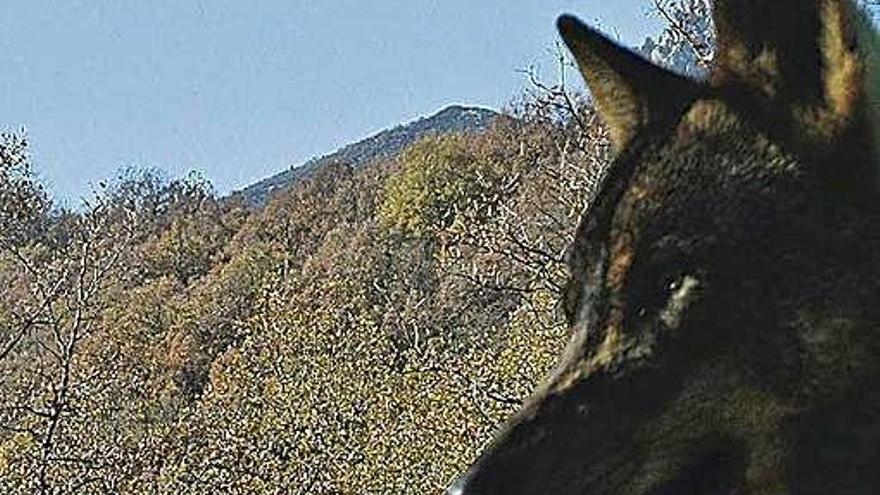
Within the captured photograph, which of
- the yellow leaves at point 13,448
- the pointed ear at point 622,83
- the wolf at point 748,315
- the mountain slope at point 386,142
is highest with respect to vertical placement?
the mountain slope at point 386,142

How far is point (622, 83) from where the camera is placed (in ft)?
7.18

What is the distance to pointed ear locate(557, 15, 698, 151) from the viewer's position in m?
2.08

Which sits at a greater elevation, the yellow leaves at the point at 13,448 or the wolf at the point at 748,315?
the yellow leaves at the point at 13,448

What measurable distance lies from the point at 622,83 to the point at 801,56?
406 mm

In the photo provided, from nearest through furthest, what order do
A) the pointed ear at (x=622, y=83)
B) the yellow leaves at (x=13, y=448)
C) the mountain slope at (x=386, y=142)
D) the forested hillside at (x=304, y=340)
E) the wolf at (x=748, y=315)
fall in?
the wolf at (x=748, y=315) → the pointed ear at (x=622, y=83) → the forested hillside at (x=304, y=340) → the yellow leaves at (x=13, y=448) → the mountain slope at (x=386, y=142)

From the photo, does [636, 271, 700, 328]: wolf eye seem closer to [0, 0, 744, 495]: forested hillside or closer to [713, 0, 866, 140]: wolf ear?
[713, 0, 866, 140]: wolf ear

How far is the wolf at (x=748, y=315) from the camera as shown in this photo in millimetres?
1754

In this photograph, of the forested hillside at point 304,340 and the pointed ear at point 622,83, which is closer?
the pointed ear at point 622,83

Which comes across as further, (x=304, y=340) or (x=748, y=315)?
(x=304, y=340)

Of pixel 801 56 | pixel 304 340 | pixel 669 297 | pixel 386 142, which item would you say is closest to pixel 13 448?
pixel 304 340

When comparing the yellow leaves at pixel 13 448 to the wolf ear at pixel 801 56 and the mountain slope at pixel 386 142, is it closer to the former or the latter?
the wolf ear at pixel 801 56

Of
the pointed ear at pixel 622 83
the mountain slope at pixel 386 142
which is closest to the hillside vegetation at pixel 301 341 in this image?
the pointed ear at pixel 622 83

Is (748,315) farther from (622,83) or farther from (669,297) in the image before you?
(622,83)

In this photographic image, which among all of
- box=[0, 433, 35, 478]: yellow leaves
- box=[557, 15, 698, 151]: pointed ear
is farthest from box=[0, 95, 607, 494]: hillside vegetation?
box=[557, 15, 698, 151]: pointed ear
